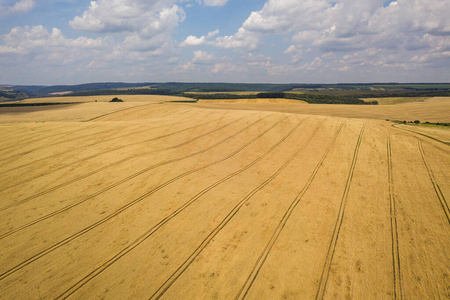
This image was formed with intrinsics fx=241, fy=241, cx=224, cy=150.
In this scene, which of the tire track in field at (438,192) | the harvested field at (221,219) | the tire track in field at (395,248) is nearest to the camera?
the tire track in field at (395,248)

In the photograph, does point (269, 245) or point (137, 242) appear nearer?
point (269, 245)

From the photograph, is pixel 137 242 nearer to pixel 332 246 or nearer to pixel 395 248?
pixel 332 246

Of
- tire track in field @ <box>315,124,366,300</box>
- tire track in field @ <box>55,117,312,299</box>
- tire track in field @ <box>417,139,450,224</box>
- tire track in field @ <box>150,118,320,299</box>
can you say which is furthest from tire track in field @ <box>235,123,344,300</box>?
tire track in field @ <box>417,139,450,224</box>

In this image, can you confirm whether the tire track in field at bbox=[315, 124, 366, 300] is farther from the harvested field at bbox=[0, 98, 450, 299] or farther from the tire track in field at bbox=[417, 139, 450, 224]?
the tire track in field at bbox=[417, 139, 450, 224]

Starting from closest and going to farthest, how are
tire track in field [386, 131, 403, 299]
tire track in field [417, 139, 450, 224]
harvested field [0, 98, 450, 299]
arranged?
tire track in field [386, 131, 403, 299] < harvested field [0, 98, 450, 299] < tire track in field [417, 139, 450, 224]

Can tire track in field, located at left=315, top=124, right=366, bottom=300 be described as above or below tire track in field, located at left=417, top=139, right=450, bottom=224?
below

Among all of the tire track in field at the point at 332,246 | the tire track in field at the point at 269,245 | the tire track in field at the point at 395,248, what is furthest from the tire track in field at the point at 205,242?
the tire track in field at the point at 395,248

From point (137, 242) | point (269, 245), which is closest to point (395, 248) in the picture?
point (269, 245)

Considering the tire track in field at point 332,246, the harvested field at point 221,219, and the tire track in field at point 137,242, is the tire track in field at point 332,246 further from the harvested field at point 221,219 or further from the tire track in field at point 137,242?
the tire track in field at point 137,242
